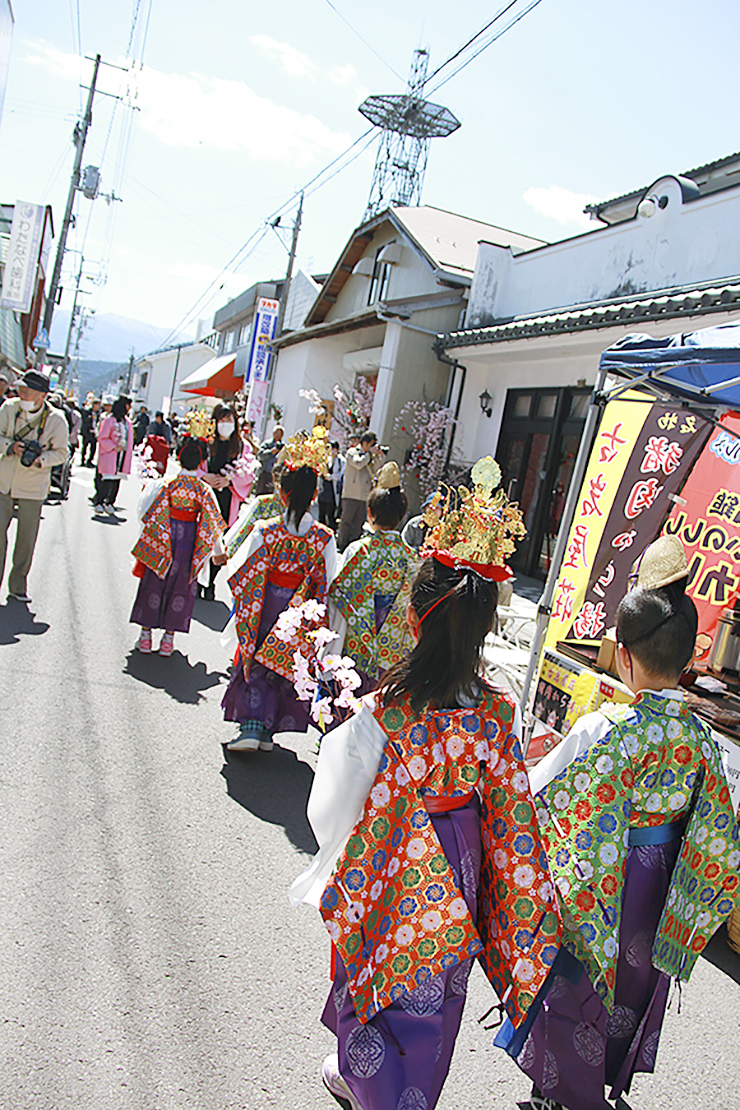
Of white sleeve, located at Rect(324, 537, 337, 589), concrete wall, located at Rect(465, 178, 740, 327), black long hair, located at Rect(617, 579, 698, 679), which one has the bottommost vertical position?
white sleeve, located at Rect(324, 537, 337, 589)

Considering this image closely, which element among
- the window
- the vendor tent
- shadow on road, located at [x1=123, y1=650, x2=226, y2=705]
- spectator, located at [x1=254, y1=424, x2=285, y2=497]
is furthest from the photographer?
the window

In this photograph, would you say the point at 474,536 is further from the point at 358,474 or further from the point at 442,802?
the point at 358,474

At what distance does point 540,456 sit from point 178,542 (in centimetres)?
771

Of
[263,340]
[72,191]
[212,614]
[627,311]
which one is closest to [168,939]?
→ [212,614]

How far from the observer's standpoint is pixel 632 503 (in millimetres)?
5340

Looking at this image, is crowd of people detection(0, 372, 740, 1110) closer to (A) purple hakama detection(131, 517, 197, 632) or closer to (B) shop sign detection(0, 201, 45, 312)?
(A) purple hakama detection(131, 517, 197, 632)

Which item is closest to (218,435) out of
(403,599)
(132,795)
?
(403,599)

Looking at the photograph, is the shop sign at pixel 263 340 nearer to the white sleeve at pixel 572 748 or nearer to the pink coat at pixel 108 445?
the pink coat at pixel 108 445

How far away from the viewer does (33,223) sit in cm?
2086

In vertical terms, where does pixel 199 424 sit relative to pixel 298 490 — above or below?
above

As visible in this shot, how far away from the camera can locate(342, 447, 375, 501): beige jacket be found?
1129 centimetres

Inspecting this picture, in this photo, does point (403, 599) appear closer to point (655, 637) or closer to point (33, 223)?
point (655, 637)

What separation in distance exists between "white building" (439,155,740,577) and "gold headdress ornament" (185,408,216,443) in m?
3.51

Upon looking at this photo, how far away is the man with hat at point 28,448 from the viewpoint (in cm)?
662
